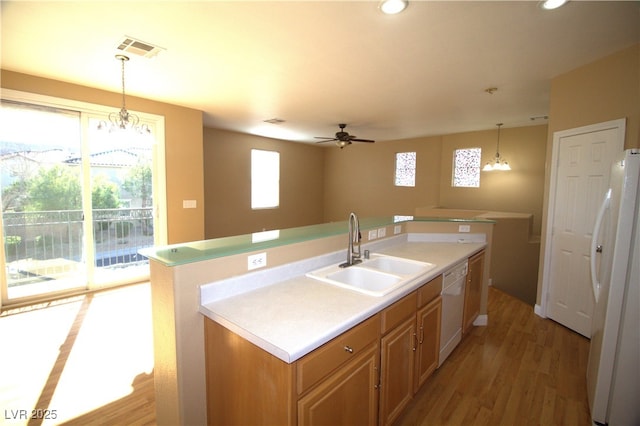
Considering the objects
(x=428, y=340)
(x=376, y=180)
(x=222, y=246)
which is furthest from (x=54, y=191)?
(x=376, y=180)

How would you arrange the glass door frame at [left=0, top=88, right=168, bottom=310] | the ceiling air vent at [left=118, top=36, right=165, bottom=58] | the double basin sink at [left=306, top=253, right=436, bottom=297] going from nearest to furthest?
the double basin sink at [left=306, top=253, right=436, bottom=297] < the ceiling air vent at [left=118, top=36, right=165, bottom=58] < the glass door frame at [left=0, top=88, right=168, bottom=310]

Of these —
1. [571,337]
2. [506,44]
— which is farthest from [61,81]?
[571,337]

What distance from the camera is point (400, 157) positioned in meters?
7.80

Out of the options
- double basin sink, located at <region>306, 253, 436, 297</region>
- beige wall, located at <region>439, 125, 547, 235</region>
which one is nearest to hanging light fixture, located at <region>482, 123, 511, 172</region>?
beige wall, located at <region>439, 125, 547, 235</region>

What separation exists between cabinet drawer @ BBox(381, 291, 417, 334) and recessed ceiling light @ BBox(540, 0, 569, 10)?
2.05 meters

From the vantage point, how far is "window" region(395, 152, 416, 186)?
24.8 feet

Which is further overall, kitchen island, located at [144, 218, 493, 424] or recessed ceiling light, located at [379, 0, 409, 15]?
recessed ceiling light, located at [379, 0, 409, 15]

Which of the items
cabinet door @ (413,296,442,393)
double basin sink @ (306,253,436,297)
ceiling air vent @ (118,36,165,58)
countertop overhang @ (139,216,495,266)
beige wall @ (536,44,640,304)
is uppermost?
ceiling air vent @ (118,36,165,58)

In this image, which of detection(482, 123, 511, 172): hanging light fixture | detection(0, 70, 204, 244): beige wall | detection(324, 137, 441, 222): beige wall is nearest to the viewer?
detection(0, 70, 204, 244): beige wall

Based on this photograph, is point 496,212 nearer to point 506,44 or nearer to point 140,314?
point 506,44

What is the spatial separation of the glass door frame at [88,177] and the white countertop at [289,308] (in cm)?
303

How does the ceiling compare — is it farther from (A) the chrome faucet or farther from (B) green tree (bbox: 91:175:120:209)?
(A) the chrome faucet

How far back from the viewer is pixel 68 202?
3744 millimetres

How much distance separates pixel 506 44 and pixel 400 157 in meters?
5.33
